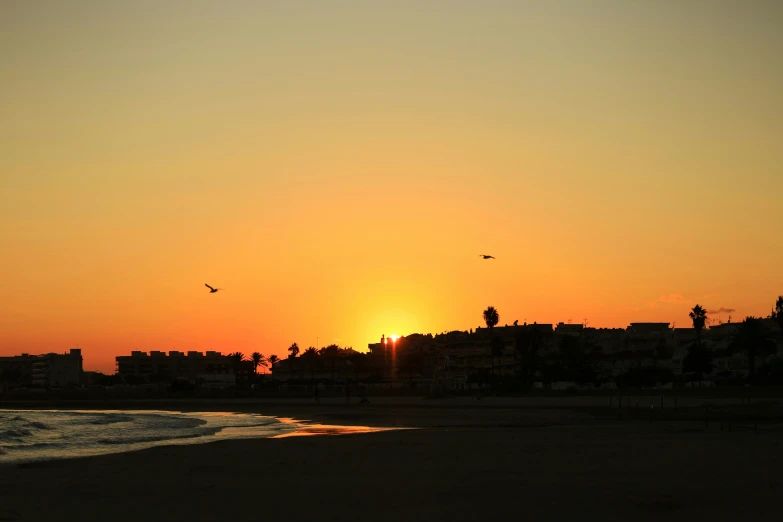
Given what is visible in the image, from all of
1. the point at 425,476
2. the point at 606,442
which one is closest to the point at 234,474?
the point at 425,476

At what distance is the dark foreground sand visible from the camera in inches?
597

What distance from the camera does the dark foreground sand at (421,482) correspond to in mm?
15164

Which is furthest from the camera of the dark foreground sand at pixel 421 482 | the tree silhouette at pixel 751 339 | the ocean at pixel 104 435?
the tree silhouette at pixel 751 339

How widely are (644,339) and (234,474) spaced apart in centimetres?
17417

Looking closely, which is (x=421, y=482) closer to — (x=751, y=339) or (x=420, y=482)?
(x=420, y=482)

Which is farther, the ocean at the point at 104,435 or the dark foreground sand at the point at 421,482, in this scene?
the ocean at the point at 104,435

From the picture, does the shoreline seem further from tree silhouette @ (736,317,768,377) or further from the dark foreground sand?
tree silhouette @ (736,317,768,377)

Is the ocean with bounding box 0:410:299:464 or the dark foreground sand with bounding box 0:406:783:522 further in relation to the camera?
the ocean with bounding box 0:410:299:464

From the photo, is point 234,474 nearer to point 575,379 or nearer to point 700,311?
point 575,379

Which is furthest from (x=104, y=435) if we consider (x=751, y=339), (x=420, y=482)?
(x=751, y=339)

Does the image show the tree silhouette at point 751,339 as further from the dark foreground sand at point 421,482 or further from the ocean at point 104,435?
the dark foreground sand at point 421,482

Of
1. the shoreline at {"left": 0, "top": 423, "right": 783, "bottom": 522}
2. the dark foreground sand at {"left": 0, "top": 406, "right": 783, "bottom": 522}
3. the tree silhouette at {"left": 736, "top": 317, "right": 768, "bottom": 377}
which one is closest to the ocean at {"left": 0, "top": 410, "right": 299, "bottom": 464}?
the shoreline at {"left": 0, "top": 423, "right": 783, "bottom": 522}

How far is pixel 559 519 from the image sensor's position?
14.2 metres

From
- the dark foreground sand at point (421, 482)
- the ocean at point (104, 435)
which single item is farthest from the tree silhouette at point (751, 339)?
the dark foreground sand at point (421, 482)
